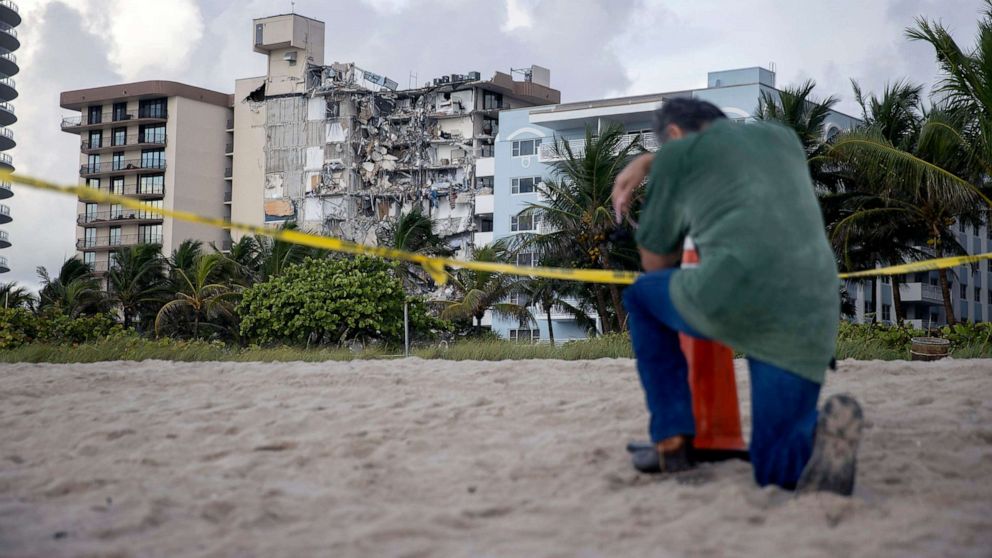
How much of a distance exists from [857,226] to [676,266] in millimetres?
30019

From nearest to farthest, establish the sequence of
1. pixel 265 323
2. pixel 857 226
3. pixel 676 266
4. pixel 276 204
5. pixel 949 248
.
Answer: pixel 676 266 < pixel 265 323 < pixel 857 226 < pixel 949 248 < pixel 276 204

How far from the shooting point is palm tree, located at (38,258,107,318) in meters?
55.3

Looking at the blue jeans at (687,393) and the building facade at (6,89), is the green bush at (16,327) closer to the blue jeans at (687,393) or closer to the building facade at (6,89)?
the blue jeans at (687,393)

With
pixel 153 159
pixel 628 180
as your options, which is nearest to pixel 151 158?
pixel 153 159

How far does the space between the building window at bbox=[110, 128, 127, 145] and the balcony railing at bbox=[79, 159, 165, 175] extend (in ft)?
5.54

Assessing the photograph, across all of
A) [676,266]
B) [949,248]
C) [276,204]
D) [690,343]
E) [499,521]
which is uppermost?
[276,204]

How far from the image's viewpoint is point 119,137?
3447 inches

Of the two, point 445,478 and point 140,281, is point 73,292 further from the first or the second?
point 445,478

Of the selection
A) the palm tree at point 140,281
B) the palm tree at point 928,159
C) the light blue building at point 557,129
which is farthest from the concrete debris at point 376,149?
the palm tree at point 928,159

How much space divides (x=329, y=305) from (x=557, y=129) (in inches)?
1379

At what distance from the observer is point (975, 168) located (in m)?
22.2

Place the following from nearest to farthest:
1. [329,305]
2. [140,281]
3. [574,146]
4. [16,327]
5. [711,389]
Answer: [711,389] → [16,327] → [329,305] → [140,281] → [574,146]

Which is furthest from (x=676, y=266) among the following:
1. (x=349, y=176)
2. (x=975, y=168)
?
(x=349, y=176)

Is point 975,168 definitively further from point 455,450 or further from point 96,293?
point 96,293
